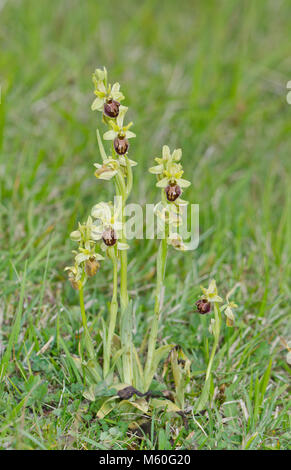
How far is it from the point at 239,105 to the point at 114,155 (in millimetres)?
2322

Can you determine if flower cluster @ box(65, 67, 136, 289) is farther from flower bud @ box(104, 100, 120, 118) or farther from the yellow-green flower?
the yellow-green flower

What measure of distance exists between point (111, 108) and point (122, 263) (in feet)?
1.75

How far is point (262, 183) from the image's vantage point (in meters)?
3.50

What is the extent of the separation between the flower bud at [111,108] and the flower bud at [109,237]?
1.27ft

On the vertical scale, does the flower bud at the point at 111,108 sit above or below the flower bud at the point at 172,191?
above

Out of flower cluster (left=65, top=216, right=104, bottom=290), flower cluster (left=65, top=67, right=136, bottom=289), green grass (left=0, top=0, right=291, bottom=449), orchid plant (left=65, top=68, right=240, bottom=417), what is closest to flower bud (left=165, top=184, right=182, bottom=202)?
orchid plant (left=65, top=68, right=240, bottom=417)

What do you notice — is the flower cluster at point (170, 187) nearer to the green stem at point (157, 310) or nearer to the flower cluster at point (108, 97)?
the green stem at point (157, 310)

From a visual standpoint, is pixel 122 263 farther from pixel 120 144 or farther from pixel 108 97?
pixel 108 97

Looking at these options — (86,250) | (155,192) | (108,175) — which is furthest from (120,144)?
(155,192)

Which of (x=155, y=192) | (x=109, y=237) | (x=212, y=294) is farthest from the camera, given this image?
(x=155, y=192)

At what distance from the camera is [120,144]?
1.82 m

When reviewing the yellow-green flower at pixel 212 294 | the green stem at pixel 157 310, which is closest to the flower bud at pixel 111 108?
the green stem at pixel 157 310

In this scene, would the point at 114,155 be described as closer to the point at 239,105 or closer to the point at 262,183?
the point at 262,183

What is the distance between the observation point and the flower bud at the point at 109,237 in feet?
5.97
